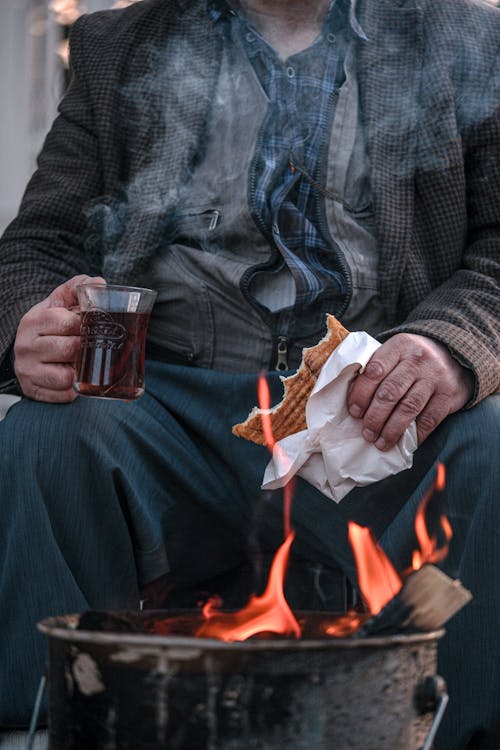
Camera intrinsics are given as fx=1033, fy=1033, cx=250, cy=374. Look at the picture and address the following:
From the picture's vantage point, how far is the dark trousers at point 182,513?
6.31 feet

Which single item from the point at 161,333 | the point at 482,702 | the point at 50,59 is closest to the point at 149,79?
the point at 161,333

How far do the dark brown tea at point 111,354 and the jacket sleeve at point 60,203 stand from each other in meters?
0.54

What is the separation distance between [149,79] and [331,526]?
129cm

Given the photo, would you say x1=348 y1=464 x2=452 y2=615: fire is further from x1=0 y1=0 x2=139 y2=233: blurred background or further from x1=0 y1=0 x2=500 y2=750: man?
x1=0 y1=0 x2=139 y2=233: blurred background

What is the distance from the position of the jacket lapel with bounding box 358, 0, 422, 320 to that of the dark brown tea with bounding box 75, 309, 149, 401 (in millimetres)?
696

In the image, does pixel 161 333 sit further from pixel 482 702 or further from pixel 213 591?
pixel 482 702

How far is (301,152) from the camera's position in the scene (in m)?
2.57

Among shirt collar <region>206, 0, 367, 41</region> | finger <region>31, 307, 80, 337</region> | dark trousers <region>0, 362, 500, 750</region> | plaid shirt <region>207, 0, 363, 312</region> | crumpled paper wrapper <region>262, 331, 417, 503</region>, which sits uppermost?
shirt collar <region>206, 0, 367, 41</region>

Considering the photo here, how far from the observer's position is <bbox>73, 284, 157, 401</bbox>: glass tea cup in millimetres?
2008

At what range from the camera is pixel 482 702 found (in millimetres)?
1883

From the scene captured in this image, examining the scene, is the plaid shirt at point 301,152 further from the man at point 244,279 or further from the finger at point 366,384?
the finger at point 366,384

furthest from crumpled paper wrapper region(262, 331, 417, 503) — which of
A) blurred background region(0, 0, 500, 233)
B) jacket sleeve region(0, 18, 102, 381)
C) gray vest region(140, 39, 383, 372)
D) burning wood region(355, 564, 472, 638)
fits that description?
blurred background region(0, 0, 500, 233)

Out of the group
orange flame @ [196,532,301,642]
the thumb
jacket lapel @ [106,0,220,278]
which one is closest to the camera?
orange flame @ [196,532,301,642]

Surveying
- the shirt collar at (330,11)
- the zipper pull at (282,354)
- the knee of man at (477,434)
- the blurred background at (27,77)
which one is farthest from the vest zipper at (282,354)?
the blurred background at (27,77)
